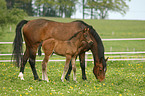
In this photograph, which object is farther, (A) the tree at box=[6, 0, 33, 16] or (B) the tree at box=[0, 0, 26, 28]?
(A) the tree at box=[6, 0, 33, 16]

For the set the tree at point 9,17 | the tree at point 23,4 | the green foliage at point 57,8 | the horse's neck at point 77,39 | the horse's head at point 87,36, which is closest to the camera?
the horse's head at point 87,36

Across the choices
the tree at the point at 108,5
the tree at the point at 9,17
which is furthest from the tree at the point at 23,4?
the tree at the point at 9,17

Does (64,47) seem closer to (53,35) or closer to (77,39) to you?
(77,39)

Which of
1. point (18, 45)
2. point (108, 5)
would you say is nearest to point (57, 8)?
point (108, 5)

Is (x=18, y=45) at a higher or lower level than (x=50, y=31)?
lower

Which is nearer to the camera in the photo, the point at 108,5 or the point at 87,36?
the point at 87,36

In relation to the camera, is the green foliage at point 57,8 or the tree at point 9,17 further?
the green foliage at point 57,8

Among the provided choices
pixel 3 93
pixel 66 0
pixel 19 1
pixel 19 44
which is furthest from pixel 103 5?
pixel 3 93

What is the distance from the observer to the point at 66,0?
1486 inches

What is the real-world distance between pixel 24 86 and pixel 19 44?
2209 mm

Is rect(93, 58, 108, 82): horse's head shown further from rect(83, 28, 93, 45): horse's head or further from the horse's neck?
the horse's neck

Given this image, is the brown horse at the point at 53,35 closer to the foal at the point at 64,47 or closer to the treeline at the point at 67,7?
the foal at the point at 64,47

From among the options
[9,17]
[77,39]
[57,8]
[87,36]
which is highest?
[87,36]

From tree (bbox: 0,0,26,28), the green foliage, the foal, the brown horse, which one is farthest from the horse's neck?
the green foliage
